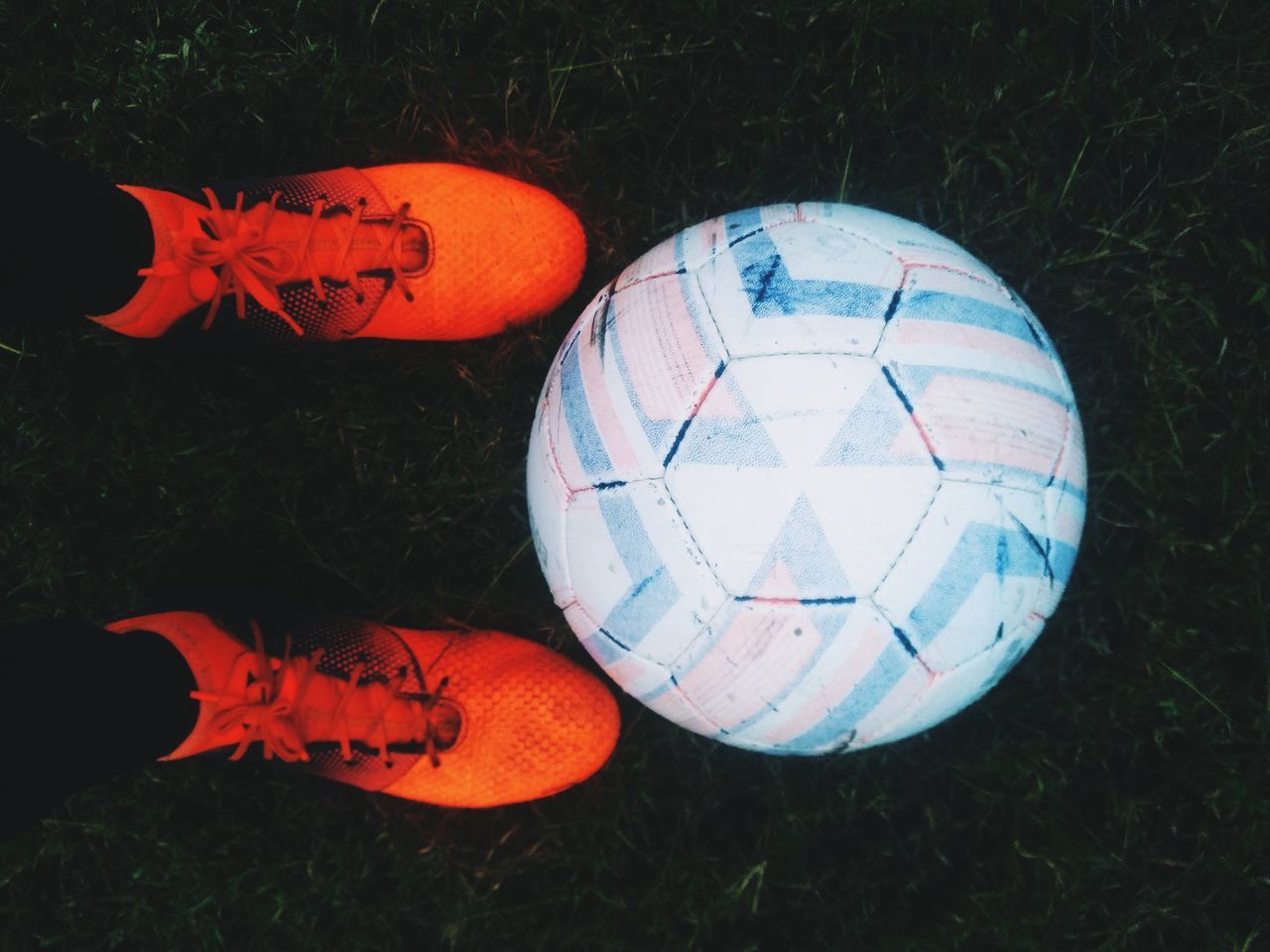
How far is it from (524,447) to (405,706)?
2.55ft

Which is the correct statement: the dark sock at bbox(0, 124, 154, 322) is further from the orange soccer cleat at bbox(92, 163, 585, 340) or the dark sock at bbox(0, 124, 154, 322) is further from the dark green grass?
the dark green grass

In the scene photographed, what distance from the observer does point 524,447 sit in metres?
2.70

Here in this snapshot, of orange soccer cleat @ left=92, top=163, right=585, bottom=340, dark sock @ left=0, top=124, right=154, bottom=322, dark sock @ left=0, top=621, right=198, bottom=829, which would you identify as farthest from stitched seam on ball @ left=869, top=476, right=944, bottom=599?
dark sock @ left=0, top=124, right=154, bottom=322

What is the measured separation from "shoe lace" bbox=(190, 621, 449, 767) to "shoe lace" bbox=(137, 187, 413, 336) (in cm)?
84

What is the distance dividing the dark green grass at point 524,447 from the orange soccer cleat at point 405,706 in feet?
0.58

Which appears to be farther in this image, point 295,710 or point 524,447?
point 524,447

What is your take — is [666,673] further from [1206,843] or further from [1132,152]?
[1132,152]

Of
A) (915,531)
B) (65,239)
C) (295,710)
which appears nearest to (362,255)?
(65,239)

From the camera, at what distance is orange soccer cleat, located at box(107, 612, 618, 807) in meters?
2.31

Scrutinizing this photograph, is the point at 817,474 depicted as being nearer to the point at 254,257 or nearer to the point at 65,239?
the point at 254,257

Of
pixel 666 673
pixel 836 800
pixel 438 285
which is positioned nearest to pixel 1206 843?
pixel 836 800

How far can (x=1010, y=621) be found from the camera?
5.83ft

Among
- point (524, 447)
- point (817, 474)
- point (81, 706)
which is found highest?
point (817, 474)

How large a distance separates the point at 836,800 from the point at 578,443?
1.44 m
